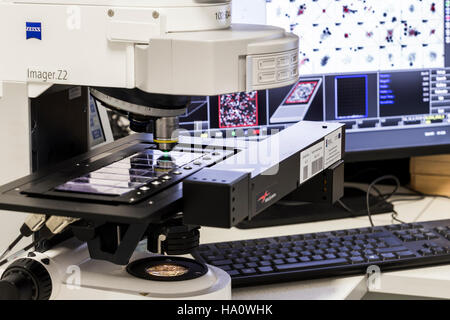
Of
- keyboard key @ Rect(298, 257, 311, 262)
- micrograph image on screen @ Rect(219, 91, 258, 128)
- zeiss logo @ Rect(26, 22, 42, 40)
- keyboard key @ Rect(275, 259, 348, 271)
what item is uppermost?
zeiss logo @ Rect(26, 22, 42, 40)

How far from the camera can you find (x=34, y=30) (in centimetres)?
114

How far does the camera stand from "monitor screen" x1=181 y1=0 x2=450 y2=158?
1.70 metres

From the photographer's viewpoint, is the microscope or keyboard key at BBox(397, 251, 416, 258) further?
keyboard key at BBox(397, 251, 416, 258)

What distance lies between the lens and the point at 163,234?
117cm

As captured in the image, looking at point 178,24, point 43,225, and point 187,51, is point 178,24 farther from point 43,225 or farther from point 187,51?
point 43,225

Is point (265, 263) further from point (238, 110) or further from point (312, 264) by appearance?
point (238, 110)

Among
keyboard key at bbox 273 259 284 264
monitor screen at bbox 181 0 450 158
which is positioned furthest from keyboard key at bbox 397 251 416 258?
monitor screen at bbox 181 0 450 158

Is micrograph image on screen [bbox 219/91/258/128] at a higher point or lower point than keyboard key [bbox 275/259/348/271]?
higher

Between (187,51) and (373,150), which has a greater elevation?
(187,51)

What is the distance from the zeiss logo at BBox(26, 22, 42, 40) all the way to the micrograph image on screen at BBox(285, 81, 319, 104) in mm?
703

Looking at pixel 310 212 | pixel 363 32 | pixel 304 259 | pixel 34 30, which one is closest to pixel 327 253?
pixel 304 259

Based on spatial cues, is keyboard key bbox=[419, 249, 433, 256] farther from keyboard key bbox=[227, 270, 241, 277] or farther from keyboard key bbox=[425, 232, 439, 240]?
keyboard key bbox=[227, 270, 241, 277]

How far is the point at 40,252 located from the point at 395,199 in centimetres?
96
